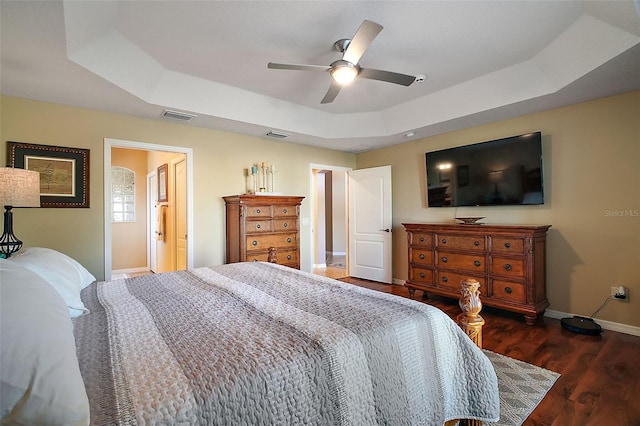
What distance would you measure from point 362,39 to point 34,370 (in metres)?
2.32

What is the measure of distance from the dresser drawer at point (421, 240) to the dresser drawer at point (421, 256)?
8cm

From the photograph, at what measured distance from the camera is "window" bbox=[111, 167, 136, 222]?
593 cm

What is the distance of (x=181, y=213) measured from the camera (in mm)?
4238

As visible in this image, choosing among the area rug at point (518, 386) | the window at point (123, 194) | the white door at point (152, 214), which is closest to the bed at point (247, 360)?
the area rug at point (518, 386)

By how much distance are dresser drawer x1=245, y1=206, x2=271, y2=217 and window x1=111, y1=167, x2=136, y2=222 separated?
377cm

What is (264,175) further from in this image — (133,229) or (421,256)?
(133,229)

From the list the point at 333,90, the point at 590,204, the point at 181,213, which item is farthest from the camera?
the point at 181,213

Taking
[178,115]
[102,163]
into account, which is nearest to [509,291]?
[178,115]

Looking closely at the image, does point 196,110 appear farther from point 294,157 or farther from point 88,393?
point 88,393

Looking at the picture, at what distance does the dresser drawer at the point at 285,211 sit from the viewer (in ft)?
12.8

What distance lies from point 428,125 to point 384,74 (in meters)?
1.77

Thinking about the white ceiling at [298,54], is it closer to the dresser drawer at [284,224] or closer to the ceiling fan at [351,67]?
the ceiling fan at [351,67]

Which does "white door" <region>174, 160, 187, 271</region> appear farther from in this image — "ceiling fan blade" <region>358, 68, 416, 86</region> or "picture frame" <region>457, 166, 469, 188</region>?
"picture frame" <region>457, 166, 469, 188</region>

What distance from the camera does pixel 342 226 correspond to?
8.37 metres
